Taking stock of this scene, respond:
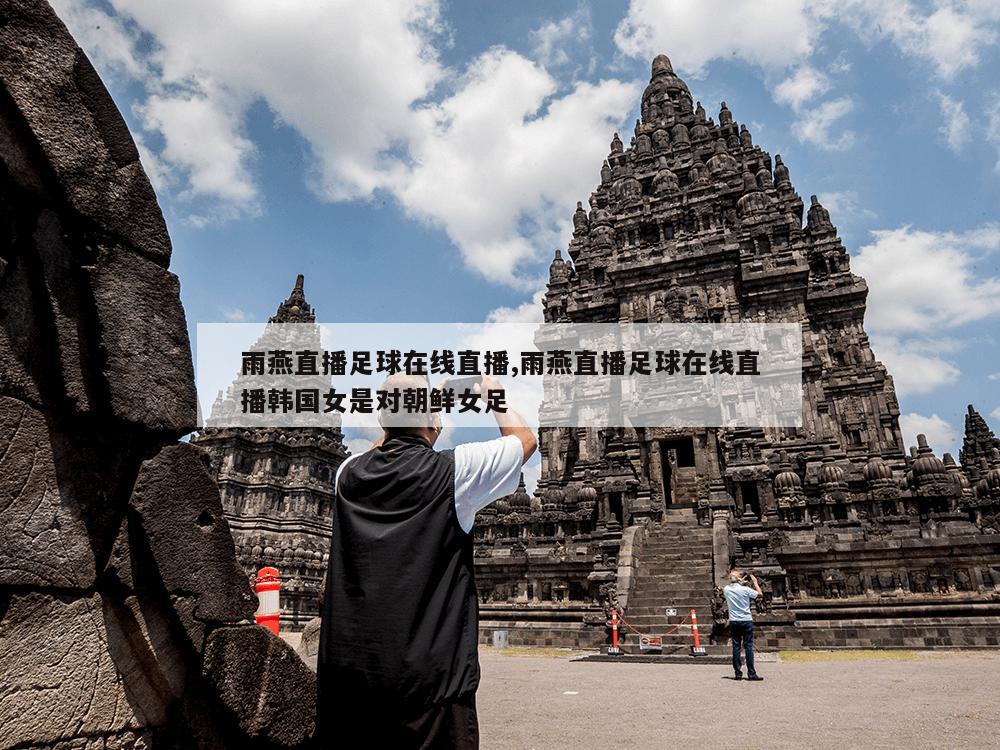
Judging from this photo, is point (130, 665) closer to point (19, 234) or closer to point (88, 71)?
point (19, 234)

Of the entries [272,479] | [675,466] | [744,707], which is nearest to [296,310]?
[272,479]

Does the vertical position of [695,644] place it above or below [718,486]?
below

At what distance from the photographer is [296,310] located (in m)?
58.5

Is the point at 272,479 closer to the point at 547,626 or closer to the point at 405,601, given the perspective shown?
the point at 547,626

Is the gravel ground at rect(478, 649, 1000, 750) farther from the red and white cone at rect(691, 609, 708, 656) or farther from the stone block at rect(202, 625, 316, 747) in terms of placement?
the stone block at rect(202, 625, 316, 747)

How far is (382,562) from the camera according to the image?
2354 millimetres

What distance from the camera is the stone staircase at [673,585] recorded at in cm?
1557

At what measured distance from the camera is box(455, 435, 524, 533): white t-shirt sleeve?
2.51 meters

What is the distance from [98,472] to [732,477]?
2151 cm

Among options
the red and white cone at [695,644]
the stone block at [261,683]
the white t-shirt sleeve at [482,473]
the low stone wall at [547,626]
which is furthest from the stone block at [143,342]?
the low stone wall at [547,626]

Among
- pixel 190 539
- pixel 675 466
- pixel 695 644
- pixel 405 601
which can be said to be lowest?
pixel 695 644

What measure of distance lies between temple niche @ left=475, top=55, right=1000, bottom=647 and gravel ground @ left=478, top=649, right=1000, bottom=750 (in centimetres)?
532

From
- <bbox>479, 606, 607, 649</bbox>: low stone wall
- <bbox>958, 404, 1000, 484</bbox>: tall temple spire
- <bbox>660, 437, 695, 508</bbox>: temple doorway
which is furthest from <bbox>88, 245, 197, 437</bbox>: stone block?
<bbox>958, 404, 1000, 484</bbox>: tall temple spire

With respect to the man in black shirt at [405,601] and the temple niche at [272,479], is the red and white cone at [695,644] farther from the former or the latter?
the temple niche at [272,479]
